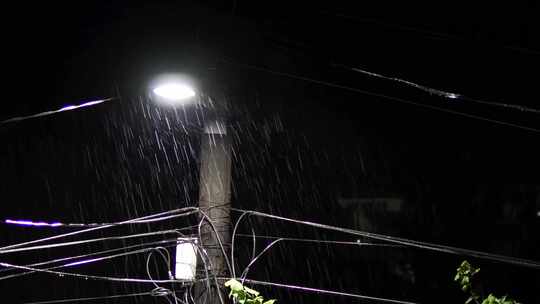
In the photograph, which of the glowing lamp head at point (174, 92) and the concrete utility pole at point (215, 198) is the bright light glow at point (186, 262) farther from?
the glowing lamp head at point (174, 92)

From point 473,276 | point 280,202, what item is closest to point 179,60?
point 473,276

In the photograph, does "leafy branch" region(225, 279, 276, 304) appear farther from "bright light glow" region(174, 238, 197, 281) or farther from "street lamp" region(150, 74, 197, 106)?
"street lamp" region(150, 74, 197, 106)

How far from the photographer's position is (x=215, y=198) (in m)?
4.87

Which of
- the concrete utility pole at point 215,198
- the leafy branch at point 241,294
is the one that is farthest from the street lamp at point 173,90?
the leafy branch at point 241,294

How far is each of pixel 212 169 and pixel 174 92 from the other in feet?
3.53

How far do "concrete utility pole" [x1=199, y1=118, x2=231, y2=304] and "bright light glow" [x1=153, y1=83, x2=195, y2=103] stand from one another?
1.91 ft

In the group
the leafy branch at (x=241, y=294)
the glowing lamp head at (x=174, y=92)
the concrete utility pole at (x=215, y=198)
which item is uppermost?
the glowing lamp head at (x=174, y=92)

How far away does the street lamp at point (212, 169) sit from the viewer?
4773 millimetres

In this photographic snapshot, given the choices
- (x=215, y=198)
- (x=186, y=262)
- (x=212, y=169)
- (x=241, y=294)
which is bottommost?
(x=241, y=294)

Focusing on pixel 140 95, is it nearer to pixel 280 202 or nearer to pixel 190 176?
pixel 190 176

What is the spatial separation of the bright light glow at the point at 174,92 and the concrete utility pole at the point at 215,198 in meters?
0.58

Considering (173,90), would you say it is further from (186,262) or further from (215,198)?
(186,262)

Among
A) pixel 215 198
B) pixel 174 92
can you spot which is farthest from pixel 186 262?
pixel 174 92

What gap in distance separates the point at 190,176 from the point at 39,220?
16.2 feet
